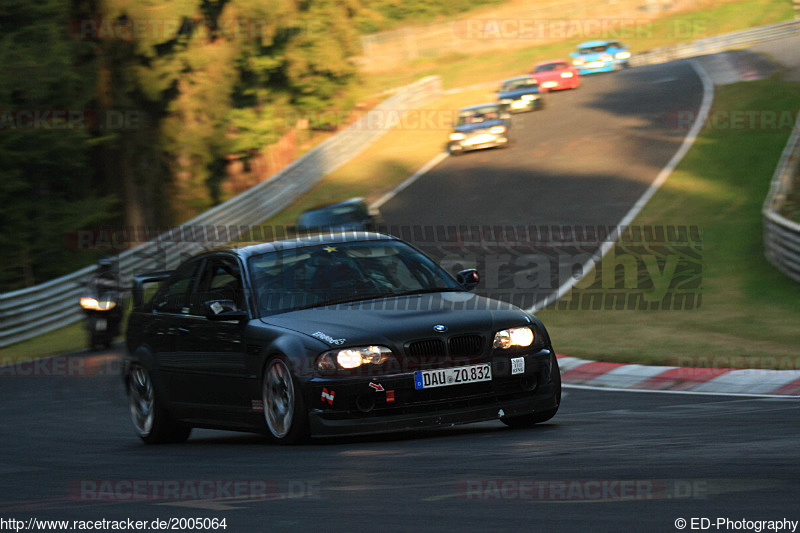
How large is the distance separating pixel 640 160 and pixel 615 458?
90.6ft

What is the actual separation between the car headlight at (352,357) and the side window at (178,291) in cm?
200

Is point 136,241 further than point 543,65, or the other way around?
point 543,65

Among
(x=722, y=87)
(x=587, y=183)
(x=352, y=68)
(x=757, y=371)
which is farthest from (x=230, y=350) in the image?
(x=352, y=68)

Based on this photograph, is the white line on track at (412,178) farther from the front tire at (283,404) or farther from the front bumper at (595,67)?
the front tire at (283,404)

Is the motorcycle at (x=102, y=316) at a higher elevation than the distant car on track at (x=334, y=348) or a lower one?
lower

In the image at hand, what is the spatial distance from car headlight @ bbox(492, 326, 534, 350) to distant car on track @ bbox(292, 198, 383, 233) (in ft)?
52.4

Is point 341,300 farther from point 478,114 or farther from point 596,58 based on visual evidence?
point 596,58

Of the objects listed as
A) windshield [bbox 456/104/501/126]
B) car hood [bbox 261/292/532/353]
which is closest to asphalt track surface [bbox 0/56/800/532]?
car hood [bbox 261/292/532/353]

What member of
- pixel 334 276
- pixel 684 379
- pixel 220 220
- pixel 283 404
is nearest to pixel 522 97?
pixel 220 220

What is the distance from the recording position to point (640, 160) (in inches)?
1293

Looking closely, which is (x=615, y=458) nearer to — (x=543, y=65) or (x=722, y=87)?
(x=722, y=87)

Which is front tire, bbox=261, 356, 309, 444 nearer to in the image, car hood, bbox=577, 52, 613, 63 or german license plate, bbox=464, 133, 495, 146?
german license plate, bbox=464, 133, 495, 146

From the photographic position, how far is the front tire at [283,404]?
7.50 meters

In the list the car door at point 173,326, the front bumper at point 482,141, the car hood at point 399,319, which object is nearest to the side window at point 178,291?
the car door at point 173,326
